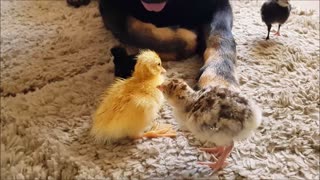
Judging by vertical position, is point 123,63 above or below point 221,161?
above

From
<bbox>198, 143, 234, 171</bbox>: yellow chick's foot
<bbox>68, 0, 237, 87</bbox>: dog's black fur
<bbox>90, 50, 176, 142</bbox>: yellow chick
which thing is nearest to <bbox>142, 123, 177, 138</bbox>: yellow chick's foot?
<bbox>90, 50, 176, 142</bbox>: yellow chick

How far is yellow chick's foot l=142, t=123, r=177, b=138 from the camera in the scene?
112 centimetres

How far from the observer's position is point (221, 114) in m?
0.89

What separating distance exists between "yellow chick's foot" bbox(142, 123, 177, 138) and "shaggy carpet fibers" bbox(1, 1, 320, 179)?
0.02m

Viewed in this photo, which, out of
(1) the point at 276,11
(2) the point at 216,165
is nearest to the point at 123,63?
(2) the point at 216,165

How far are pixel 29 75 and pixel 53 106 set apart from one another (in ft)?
0.78

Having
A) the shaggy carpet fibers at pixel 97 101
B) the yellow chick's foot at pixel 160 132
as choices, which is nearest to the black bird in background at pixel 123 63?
→ the shaggy carpet fibers at pixel 97 101

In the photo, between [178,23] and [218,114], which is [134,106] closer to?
[218,114]

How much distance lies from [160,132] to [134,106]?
13cm

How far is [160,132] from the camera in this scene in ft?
3.71

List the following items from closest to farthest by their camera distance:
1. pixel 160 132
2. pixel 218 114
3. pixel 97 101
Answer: pixel 218 114
pixel 160 132
pixel 97 101

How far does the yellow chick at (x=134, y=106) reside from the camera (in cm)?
104

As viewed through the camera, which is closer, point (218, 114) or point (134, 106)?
point (218, 114)

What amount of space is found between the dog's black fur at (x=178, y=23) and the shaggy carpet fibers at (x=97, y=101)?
6 cm
